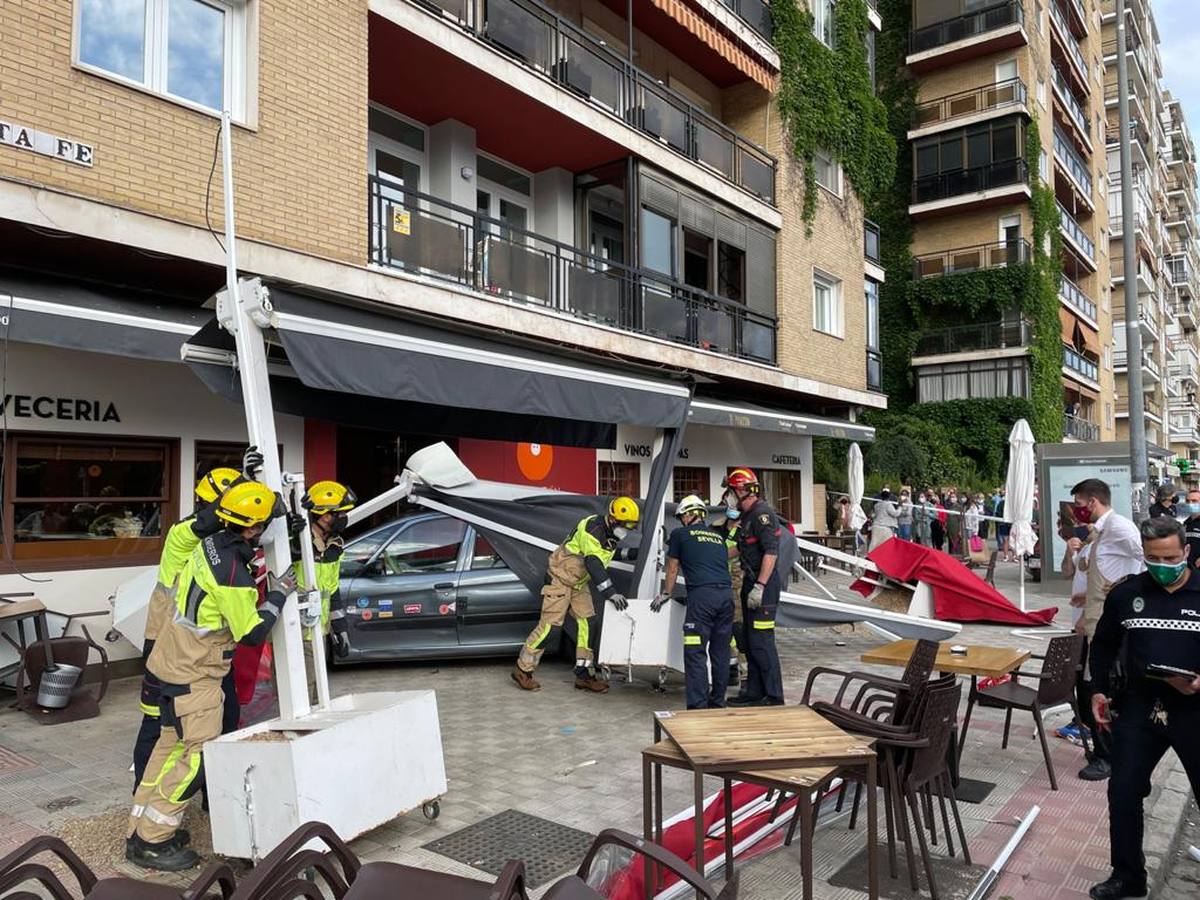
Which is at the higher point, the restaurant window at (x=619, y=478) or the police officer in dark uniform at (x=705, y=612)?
the restaurant window at (x=619, y=478)

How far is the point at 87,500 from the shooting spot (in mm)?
8211

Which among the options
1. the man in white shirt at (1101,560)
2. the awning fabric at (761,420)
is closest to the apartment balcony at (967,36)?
the awning fabric at (761,420)

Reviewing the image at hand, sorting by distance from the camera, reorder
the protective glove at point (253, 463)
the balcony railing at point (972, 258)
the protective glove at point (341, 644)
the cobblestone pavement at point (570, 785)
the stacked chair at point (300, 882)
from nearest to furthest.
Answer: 1. the stacked chair at point (300, 882)
2. the cobblestone pavement at point (570, 785)
3. the protective glove at point (253, 463)
4. the protective glove at point (341, 644)
5. the balcony railing at point (972, 258)

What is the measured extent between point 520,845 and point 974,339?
106ft

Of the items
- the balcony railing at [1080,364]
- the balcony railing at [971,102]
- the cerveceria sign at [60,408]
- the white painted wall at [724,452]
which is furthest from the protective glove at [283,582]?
the balcony railing at [1080,364]

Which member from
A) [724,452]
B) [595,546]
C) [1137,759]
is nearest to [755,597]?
[595,546]

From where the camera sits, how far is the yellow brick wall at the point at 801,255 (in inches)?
700

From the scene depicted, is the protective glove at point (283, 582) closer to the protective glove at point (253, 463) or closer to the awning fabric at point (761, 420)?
the protective glove at point (253, 463)

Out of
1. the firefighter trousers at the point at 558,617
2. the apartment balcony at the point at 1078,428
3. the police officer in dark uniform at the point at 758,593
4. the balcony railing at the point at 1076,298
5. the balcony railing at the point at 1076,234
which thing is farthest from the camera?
the apartment balcony at the point at 1078,428

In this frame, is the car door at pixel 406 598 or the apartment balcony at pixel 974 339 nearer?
the car door at pixel 406 598

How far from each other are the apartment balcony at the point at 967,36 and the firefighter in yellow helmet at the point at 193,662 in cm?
3541

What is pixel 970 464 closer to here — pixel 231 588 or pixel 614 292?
pixel 614 292

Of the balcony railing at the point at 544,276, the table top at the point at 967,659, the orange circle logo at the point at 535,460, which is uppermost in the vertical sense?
the balcony railing at the point at 544,276

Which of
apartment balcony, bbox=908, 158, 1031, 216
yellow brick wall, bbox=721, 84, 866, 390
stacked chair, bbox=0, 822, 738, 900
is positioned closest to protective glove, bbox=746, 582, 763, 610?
stacked chair, bbox=0, 822, 738, 900
